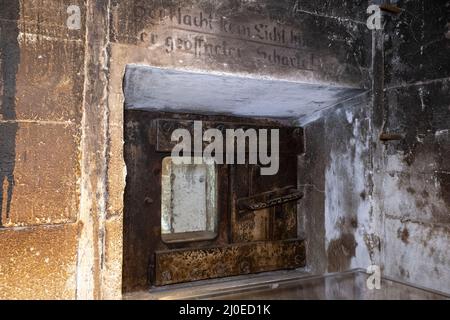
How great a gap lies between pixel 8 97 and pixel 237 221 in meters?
1.93

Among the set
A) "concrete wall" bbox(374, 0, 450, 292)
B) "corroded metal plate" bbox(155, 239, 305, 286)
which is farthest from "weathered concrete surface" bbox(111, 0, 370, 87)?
"corroded metal plate" bbox(155, 239, 305, 286)

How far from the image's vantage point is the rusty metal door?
2.82 m

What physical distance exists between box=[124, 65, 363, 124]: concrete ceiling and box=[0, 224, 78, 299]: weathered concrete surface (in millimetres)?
982

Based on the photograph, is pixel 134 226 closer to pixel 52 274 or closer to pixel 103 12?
pixel 52 274

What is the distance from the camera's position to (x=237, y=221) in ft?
10.1

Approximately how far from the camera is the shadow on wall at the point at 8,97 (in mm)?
1755

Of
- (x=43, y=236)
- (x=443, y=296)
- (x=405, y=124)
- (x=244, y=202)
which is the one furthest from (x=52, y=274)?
(x=405, y=124)

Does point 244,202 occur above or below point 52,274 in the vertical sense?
above

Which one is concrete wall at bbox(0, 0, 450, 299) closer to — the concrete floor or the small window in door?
the concrete floor

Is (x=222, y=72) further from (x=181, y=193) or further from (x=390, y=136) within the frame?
(x=181, y=193)

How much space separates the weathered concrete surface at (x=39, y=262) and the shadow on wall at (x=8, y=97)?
0.14 meters

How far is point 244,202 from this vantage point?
10.1 ft

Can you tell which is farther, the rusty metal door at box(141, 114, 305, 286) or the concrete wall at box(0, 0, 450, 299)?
the rusty metal door at box(141, 114, 305, 286)

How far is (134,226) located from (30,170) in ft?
3.54
